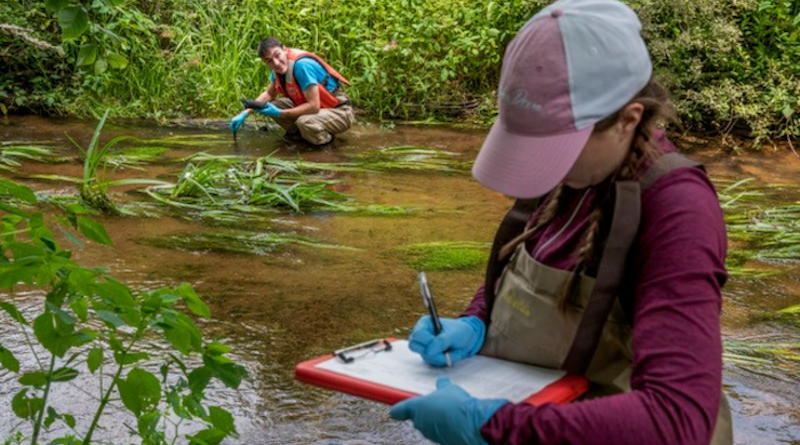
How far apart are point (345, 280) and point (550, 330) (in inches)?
117

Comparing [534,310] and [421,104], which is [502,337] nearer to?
[534,310]

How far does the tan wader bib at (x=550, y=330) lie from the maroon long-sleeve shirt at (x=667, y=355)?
0.53ft

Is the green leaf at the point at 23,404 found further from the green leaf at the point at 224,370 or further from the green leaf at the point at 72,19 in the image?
the green leaf at the point at 72,19

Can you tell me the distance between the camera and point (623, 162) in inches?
66.1

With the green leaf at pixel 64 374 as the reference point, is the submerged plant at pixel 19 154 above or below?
below

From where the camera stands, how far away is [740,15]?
29.7 feet

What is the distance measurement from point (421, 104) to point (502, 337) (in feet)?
26.7

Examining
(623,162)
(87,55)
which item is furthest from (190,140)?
(623,162)

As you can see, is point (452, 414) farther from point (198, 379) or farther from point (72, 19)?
point (72, 19)

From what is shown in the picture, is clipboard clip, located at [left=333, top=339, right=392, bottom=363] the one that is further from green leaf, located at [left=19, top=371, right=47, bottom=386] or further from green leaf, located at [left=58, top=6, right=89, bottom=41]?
green leaf, located at [left=58, top=6, right=89, bottom=41]

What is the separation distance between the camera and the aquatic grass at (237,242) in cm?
518

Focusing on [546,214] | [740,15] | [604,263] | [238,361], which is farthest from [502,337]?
[740,15]

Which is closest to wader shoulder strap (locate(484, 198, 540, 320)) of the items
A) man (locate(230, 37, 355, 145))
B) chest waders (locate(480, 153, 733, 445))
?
chest waders (locate(480, 153, 733, 445))

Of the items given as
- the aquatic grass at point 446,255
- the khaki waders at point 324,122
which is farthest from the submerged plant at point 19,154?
the aquatic grass at point 446,255
